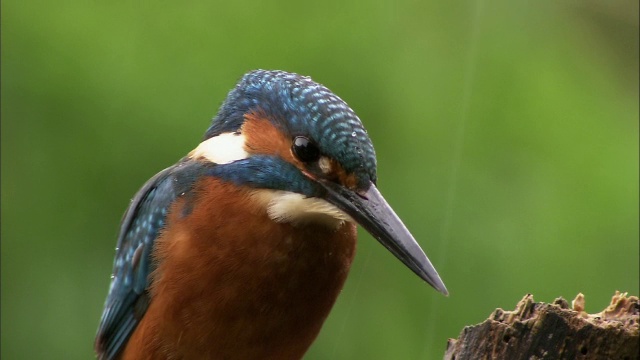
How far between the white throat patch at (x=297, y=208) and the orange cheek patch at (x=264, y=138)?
106 millimetres

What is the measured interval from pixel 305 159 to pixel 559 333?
0.95m

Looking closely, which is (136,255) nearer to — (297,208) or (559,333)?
(297,208)

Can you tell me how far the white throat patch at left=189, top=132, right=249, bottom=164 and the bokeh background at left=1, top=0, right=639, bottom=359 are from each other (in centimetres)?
A: 72

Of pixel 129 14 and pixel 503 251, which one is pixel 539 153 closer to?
pixel 503 251

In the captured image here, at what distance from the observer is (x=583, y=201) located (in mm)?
3961

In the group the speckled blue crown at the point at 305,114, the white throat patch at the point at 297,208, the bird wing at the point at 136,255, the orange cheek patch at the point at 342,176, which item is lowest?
the bird wing at the point at 136,255

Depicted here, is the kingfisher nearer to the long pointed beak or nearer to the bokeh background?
the long pointed beak

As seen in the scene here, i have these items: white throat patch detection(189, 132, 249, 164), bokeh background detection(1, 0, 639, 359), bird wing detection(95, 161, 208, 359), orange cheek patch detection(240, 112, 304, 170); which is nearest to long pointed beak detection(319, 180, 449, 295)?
orange cheek patch detection(240, 112, 304, 170)

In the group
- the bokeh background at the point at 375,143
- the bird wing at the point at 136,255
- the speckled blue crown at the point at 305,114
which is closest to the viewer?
the speckled blue crown at the point at 305,114

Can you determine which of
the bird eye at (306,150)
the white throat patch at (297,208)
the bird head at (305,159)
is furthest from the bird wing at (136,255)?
the bird eye at (306,150)

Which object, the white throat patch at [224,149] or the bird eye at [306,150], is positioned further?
the white throat patch at [224,149]

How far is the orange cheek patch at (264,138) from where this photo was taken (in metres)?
2.93

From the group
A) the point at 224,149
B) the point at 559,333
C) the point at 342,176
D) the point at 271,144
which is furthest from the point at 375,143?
the point at 559,333

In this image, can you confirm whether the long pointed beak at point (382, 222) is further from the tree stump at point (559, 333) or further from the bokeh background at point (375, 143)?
the bokeh background at point (375, 143)
